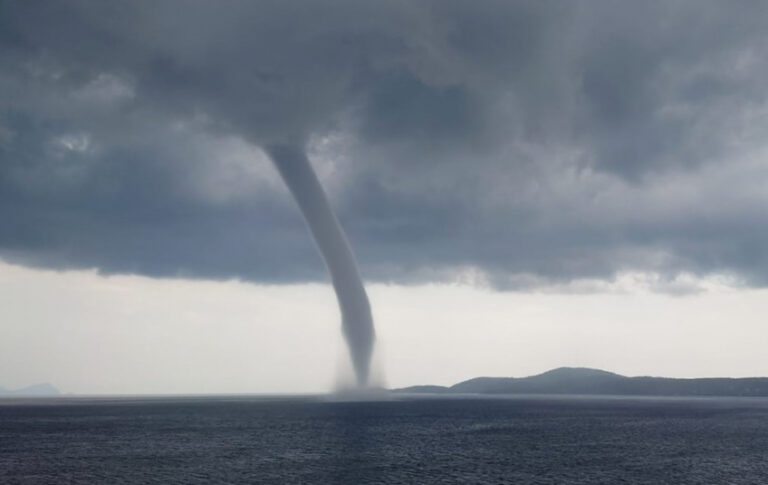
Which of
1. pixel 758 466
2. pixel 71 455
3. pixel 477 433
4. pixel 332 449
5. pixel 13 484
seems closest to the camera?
pixel 13 484

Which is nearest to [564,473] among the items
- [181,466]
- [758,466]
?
[758,466]

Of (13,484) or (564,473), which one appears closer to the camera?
(13,484)

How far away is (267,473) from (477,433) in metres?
66.6

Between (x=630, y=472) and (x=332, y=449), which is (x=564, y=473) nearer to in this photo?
(x=630, y=472)

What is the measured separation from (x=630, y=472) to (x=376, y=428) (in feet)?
228

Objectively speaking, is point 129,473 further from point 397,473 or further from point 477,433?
point 477,433

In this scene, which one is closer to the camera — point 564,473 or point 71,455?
point 564,473

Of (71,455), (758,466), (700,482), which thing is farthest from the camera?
(71,455)

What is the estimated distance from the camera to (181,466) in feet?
243

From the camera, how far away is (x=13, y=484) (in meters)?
62.3

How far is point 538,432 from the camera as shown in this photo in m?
130

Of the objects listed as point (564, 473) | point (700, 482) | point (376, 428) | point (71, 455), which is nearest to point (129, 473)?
point (71, 455)

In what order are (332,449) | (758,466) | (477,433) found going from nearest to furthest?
(758,466), (332,449), (477,433)

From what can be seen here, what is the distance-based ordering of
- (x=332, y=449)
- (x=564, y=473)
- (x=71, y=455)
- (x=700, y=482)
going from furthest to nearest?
(x=332, y=449), (x=71, y=455), (x=564, y=473), (x=700, y=482)
